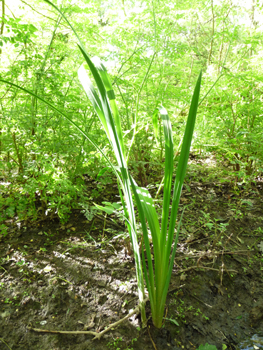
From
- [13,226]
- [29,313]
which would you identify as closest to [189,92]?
[13,226]

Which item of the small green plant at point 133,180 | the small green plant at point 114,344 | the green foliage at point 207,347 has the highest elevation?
the small green plant at point 133,180

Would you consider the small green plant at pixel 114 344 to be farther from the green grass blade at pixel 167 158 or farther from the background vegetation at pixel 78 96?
the background vegetation at pixel 78 96

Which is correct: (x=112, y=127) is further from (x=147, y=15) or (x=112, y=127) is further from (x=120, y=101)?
(x=147, y=15)

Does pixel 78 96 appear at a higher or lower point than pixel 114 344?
higher

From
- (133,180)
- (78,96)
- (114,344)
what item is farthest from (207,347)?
(78,96)

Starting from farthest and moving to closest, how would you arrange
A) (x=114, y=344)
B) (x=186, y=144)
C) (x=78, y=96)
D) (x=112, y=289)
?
1. (x=78, y=96)
2. (x=112, y=289)
3. (x=114, y=344)
4. (x=186, y=144)

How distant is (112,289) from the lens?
49.6 inches

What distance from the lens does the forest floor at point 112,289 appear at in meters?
1.04

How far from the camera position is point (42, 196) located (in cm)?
152

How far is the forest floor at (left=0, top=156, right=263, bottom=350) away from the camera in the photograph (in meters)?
1.04

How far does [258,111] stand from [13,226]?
7.53 feet

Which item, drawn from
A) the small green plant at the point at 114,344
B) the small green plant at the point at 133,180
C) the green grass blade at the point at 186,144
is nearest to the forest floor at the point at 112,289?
the small green plant at the point at 114,344

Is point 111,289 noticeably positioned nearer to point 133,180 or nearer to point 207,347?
point 207,347

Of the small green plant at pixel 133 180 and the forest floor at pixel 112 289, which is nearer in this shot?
the small green plant at pixel 133 180
